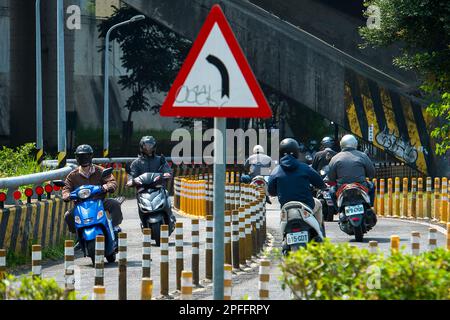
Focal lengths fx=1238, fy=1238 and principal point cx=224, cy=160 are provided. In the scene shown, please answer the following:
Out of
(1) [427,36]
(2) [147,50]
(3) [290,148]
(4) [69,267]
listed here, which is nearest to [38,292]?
(4) [69,267]

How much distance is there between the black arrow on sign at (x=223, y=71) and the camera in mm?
8484

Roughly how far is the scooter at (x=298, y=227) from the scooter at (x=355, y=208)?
520cm

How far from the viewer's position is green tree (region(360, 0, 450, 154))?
29.5 metres

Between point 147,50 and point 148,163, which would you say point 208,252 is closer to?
Result: point 148,163

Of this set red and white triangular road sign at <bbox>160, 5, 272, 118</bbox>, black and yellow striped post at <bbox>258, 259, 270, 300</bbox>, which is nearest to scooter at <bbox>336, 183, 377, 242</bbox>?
black and yellow striped post at <bbox>258, 259, 270, 300</bbox>

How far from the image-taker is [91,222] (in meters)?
16.1

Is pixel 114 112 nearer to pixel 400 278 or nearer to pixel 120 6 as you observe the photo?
pixel 120 6

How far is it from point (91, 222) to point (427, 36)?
19.0 m

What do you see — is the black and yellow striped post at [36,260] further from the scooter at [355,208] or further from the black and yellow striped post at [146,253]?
the scooter at [355,208]

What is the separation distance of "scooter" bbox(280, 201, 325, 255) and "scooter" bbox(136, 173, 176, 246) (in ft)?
17.4

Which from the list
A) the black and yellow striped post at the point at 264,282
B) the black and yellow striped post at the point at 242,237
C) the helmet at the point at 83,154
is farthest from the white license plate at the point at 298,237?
the black and yellow striped post at the point at 264,282

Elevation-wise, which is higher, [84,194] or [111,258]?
[84,194]

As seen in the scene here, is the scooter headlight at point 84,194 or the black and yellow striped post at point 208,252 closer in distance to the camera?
the black and yellow striped post at point 208,252
